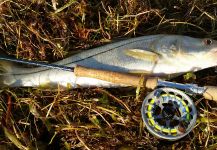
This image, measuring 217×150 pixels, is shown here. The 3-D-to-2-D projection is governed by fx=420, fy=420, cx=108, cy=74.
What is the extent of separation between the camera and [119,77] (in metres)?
2.92

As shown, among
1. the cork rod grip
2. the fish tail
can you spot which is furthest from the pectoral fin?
the fish tail

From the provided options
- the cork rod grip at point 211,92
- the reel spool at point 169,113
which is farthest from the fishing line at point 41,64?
the cork rod grip at point 211,92

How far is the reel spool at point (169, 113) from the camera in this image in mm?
2777

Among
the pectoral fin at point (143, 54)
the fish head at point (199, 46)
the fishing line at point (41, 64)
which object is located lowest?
the fishing line at point (41, 64)

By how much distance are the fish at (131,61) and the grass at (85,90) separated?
9cm

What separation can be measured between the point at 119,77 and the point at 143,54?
27 centimetres

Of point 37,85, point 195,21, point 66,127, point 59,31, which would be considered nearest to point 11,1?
point 59,31

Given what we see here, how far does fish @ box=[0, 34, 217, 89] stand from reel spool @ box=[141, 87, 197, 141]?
0.20 meters

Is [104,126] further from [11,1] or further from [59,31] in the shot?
[11,1]

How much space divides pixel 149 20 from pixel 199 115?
906 mm

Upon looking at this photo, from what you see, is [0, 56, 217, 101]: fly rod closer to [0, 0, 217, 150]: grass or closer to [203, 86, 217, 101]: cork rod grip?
[203, 86, 217, 101]: cork rod grip

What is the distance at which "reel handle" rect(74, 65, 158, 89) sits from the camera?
2904 millimetres

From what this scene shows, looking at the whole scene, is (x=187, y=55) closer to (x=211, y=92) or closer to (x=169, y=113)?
(x=211, y=92)

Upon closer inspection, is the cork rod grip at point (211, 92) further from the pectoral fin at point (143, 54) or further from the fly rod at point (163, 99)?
the pectoral fin at point (143, 54)
